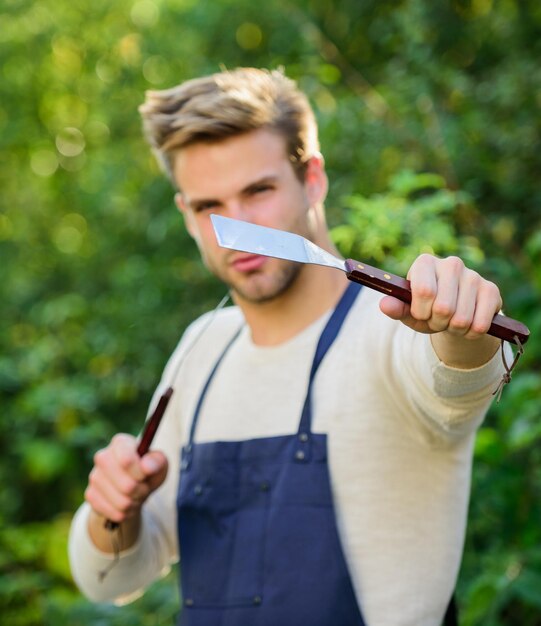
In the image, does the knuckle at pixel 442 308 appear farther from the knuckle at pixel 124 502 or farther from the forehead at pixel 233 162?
the knuckle at pixel 124 502

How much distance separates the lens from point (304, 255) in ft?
4.00

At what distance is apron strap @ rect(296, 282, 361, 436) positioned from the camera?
1.90 m

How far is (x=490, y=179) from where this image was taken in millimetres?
3463

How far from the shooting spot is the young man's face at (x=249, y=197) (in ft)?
6.55

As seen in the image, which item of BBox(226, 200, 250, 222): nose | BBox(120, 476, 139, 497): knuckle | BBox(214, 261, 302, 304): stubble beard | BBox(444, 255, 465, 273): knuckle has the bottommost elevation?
BBox(120, 476, 139, 497): knuckle

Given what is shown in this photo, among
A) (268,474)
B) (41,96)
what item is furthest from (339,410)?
(41,96)

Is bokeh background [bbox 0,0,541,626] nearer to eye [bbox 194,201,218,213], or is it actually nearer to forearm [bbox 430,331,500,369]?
eye [bbox 194,201,218,213]

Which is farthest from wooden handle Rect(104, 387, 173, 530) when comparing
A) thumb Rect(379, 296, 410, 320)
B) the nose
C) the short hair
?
thumb Rect(379, 296, 410, 320)

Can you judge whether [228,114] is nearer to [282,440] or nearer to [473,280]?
[282,440]

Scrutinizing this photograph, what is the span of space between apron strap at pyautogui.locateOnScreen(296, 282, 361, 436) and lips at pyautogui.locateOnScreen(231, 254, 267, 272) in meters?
0.19

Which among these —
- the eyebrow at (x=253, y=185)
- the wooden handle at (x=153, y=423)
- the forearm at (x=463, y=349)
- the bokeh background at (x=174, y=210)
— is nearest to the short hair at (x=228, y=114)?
the eyebrow at (x=253, y=185)

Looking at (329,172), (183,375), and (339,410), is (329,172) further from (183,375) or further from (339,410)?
(339,410)

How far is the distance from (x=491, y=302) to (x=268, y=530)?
0.82 metres

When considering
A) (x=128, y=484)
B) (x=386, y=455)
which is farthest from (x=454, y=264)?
(x=128, y=484)
